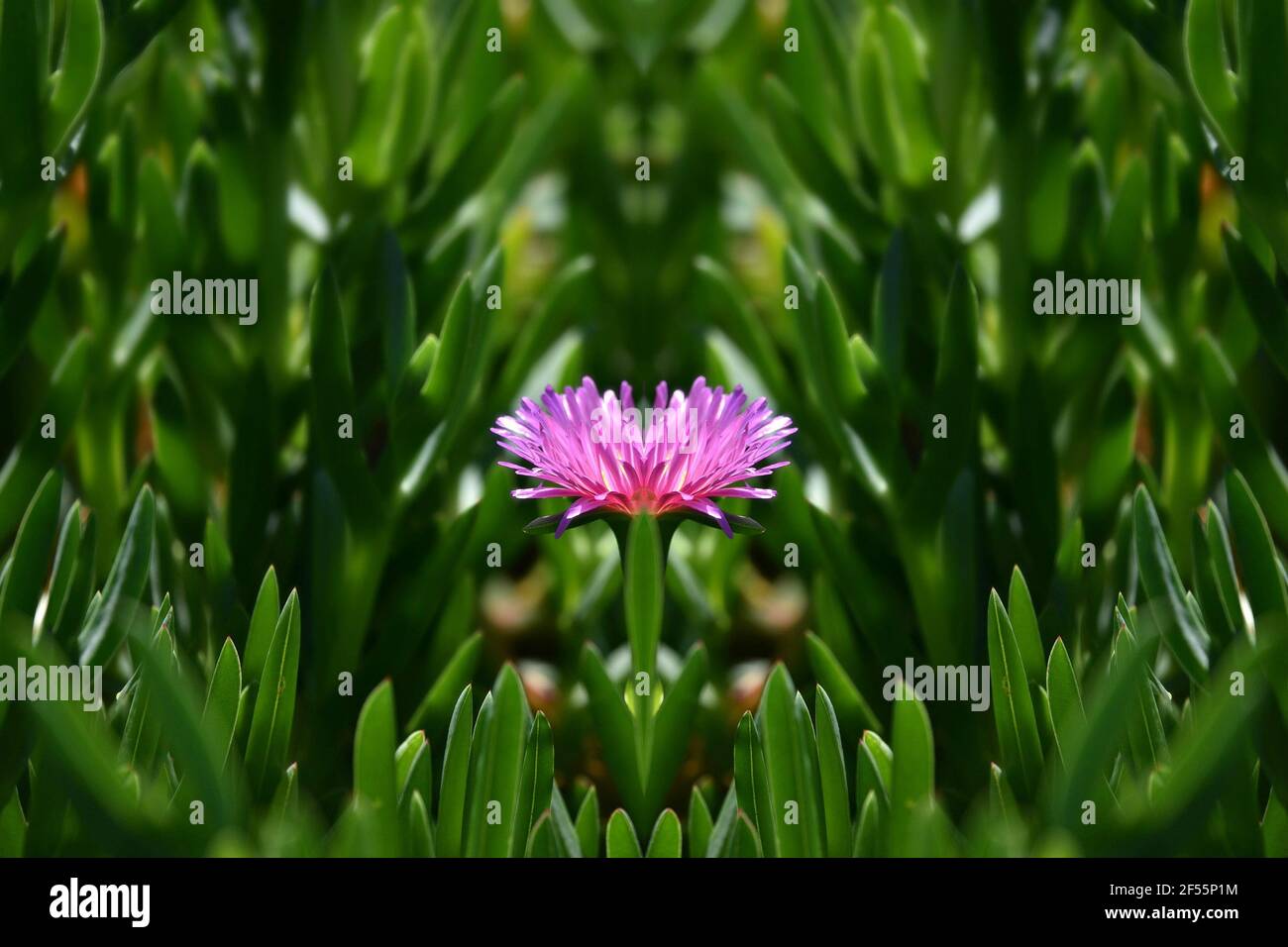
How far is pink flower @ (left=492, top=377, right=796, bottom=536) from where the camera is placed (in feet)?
2.07

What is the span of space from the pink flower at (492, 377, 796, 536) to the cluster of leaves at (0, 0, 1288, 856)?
3 cm

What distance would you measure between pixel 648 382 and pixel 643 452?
0.23m

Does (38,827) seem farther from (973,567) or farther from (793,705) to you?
(973,567)

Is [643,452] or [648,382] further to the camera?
[648,382]

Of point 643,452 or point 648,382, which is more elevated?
point 648,382

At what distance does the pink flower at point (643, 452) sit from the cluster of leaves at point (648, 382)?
0.03m

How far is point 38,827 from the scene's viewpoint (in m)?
0.68

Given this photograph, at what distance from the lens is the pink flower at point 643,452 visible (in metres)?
0.63

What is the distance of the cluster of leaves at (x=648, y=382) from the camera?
674 millimetres

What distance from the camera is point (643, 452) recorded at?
628mm

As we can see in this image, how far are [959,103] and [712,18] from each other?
0.22 meters

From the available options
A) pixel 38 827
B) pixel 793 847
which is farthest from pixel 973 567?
pixel 38 827
